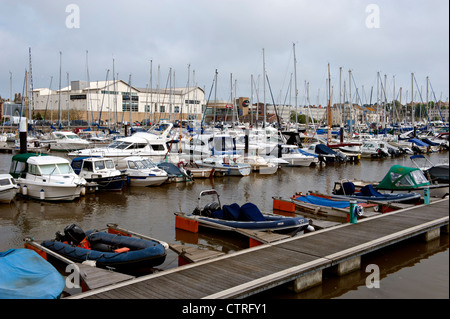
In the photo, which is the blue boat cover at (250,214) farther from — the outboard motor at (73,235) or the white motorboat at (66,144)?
the white motorboat at (66,144)

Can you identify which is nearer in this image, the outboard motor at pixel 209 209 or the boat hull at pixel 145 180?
the outboard motor at pixel 209 209

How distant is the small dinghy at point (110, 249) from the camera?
1163cm

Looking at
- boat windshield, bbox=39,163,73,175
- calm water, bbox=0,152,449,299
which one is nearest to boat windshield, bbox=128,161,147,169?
calm water, bbox=0,152,449,299

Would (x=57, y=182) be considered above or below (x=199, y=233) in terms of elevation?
above

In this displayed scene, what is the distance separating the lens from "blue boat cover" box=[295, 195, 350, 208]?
19.0m

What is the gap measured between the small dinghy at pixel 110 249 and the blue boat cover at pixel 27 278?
1.78 m

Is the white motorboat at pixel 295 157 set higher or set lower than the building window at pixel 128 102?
lower

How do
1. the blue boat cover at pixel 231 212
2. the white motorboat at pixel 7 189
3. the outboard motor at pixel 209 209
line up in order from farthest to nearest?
the white motorboat at pixel 7 189, the outboard motor at pixel 209 209, the blue boat cover at pixel 231 212

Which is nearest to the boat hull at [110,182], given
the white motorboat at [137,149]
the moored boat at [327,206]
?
the white motorboat at [137,149]

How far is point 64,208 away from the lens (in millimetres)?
20734

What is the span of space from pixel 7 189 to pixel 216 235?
10911mm

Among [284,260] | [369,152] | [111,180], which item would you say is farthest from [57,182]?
[369,152]
